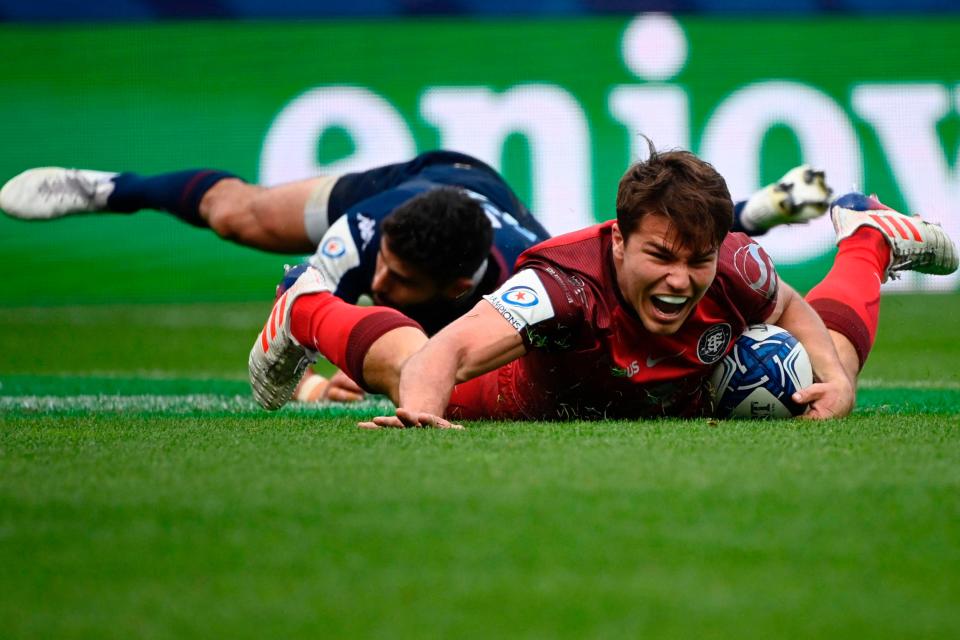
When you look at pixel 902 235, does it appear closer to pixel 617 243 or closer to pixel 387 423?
pixel 617 243

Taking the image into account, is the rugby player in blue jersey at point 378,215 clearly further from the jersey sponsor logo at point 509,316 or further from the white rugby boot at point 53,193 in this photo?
the jersey sponsor logo at point 509,316

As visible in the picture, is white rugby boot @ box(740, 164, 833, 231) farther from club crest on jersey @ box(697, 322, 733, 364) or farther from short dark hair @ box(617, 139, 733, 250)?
short dark hair @ box(617, 139, 733, 250)

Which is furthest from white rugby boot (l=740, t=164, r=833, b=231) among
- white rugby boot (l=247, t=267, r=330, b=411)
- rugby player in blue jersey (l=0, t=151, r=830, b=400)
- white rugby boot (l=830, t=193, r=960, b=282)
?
white rugby boot (l=247, t=267, r=330, b=411)

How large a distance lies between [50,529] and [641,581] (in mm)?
953

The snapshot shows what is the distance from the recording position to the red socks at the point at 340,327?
371 cm

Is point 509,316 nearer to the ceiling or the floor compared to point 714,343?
nearer to the ceiling

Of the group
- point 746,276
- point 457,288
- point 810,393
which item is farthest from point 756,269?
point 457,288

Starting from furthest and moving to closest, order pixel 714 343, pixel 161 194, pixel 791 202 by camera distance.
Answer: pixel 791 202
pixel 161 194
pixel 714 343

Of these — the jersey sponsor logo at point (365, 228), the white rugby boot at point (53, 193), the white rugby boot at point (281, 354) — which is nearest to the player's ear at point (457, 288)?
the jersey sponsor logo at point (365, 228)

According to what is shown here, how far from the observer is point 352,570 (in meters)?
1.90

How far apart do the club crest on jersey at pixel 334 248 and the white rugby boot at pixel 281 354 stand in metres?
0.85

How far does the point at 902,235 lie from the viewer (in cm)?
461

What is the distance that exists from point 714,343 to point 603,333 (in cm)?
35

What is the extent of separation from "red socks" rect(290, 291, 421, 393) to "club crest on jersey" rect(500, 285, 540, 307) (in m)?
0.46
